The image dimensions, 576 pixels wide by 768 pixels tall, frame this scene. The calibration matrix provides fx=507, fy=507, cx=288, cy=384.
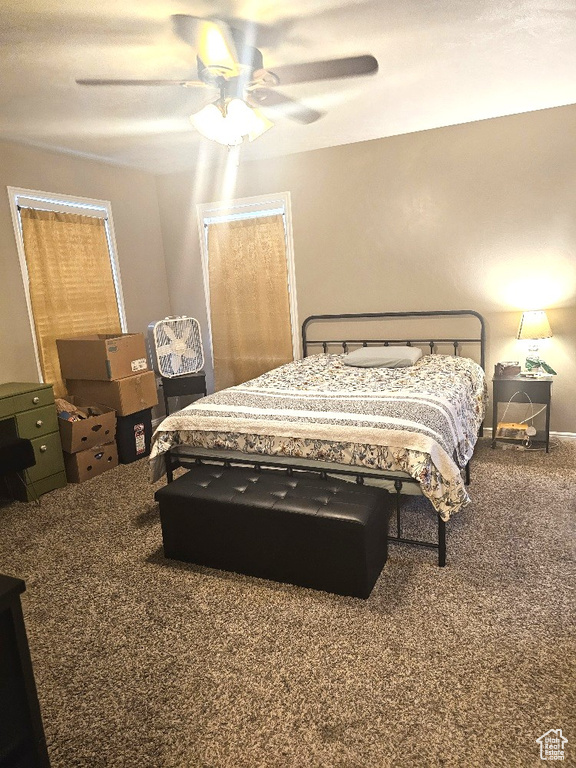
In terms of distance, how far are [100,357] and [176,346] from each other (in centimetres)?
91


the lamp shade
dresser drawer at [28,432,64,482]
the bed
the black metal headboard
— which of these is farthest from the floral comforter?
dresser drawer at [28,432,64,482]

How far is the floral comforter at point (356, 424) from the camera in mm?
2387

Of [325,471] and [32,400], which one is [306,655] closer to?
[325,471]

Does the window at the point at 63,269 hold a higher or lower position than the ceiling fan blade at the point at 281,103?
lower

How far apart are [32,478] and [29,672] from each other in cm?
274

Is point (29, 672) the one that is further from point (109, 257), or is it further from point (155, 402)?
point (109, 257)

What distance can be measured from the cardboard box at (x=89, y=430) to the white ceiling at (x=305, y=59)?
2.09 meters

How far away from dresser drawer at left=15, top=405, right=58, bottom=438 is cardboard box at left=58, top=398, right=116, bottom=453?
3.7 inches

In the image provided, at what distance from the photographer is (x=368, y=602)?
224 centimetres

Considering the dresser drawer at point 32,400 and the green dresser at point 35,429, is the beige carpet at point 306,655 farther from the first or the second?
the dresser drawer at point 32,400

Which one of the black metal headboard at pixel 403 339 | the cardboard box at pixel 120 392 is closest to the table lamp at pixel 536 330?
the black metal headboard at pixel 403 339

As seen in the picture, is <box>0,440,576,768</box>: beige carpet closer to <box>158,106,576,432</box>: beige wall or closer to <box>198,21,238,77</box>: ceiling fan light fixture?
<box>158,106,576,432</box>: beige wall

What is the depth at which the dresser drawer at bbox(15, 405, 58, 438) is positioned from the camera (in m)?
3.52

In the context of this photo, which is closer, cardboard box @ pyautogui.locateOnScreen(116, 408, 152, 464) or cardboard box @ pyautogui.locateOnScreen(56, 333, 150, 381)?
cardboard box @ pyautogui.locateOnScreen(56, 333, 150, 381)
